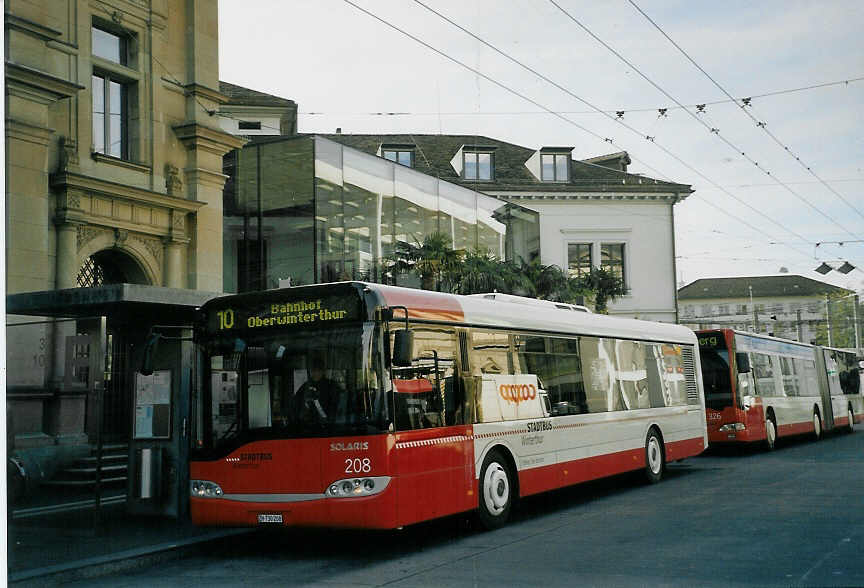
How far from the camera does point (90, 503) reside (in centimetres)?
1429

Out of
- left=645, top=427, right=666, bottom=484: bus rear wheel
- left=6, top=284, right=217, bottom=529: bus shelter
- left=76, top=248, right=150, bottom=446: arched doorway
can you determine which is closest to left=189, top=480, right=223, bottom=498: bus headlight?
left=6, top=284, right=217, bottom=529: bus shelter

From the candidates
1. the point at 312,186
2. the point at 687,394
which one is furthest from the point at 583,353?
the point at 312,186

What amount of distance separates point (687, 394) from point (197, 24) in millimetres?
12930

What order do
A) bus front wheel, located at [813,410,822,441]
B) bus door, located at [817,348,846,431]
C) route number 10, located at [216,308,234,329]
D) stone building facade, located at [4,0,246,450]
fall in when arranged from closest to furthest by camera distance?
route number 10, located at [216,308,234,329] < stone building facade, located at [4,0,246,450] < bus front wheel, located at [813,410,822,441] < bus door, located at [817,348,846,431]

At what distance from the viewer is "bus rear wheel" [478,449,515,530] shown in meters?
11.5

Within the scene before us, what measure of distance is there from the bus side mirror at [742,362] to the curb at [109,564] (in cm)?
1484

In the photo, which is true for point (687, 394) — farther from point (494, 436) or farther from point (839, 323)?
point (839, 323)

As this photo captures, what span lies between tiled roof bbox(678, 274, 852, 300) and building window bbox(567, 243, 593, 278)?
8158 centimetres

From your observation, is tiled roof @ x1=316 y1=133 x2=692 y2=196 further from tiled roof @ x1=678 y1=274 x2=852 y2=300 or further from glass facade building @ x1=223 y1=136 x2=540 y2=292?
tiled roof @ x1=678 y1=274 x2=852 y2=300

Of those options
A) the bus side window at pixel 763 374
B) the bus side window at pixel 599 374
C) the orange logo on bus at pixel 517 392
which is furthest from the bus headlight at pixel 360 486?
the bus side window at pixel 763 374

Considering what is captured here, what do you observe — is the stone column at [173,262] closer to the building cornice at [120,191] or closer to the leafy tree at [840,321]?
the building cornice at [120,191]

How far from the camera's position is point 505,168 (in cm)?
4816

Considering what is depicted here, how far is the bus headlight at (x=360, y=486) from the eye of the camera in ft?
31.8

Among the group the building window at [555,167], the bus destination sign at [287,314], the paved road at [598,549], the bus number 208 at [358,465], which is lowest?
the paved road at [598,549]
